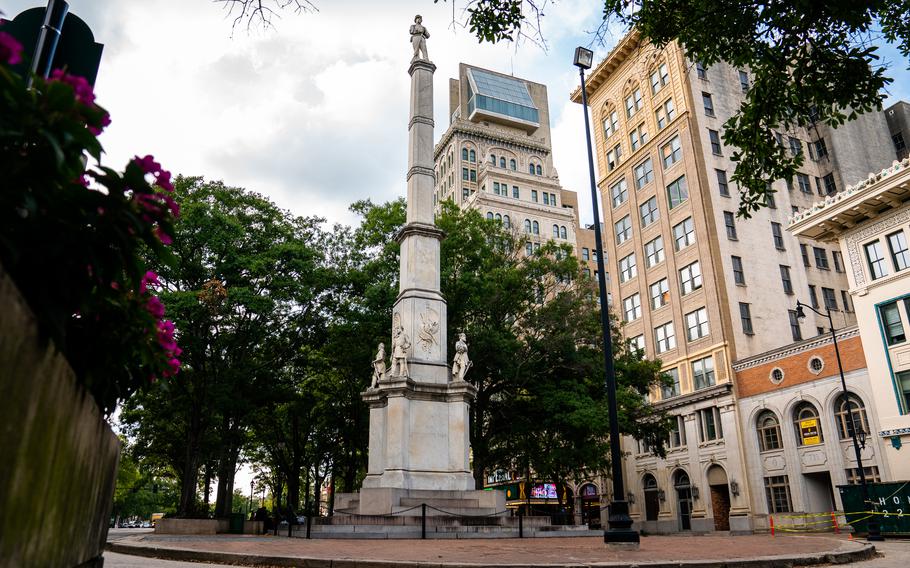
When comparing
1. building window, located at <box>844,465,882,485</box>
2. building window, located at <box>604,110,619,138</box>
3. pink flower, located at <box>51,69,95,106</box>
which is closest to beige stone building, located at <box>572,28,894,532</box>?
building window, located at <box>604,110,619,138</box>

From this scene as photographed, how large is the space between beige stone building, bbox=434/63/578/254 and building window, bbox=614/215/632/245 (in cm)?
1906

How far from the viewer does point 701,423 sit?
4512 cm

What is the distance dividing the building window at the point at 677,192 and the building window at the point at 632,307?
8.22 meters

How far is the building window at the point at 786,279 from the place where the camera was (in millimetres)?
48031

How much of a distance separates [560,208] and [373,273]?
57.8m

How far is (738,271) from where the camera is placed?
4675 cm

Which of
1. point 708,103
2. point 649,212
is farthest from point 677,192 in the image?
point 708,103

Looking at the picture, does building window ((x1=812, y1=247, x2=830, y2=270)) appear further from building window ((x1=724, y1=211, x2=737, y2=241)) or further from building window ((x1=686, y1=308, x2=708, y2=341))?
building window ((x1=686, y1=308, x2=708, y2=341))

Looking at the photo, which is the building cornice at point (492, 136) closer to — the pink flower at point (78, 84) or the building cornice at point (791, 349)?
the building cornice at point (791, 349)

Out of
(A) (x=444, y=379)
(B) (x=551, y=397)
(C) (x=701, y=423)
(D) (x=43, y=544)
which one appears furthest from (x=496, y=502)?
(C) (x=701, y=423)

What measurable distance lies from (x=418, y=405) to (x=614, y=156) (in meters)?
44.5

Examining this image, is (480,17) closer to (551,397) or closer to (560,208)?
(551,397)

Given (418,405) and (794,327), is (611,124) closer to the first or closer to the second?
(794,327)

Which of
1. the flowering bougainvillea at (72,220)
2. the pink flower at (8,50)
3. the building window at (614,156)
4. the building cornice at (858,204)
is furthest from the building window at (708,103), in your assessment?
the pink flower at (8,50)
